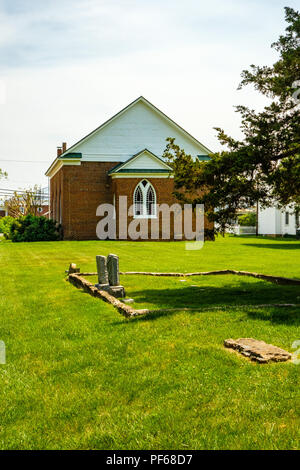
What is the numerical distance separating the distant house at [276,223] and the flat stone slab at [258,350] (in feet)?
127

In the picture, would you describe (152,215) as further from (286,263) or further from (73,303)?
(73,303)

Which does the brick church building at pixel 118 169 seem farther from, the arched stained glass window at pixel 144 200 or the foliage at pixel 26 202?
the foliage at pixel 26 202

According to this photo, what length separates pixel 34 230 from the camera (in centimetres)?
3781

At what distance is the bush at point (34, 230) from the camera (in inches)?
1485

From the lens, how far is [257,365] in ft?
20.6

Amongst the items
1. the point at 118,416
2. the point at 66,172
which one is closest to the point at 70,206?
the point at 66,172

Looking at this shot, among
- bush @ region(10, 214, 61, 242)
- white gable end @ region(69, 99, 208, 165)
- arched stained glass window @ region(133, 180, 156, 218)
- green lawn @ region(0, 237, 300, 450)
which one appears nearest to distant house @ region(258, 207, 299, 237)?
white gable end @ region(69, 99, 208, 165)

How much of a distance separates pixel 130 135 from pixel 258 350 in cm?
3314

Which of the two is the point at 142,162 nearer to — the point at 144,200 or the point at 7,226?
the point at 144,200

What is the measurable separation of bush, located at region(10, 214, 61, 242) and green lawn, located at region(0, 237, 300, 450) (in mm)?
26570

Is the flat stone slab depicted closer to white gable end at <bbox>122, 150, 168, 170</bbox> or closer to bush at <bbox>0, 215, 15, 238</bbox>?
white gable end at <bbox>122, 150, 168, 170</bbox>

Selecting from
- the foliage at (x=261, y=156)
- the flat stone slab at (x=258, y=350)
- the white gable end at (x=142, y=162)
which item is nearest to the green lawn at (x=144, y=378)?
the flat stone slab at (x=258, y=350)

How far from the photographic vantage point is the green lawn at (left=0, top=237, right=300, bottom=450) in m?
4.60

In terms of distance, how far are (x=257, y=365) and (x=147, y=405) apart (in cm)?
168
